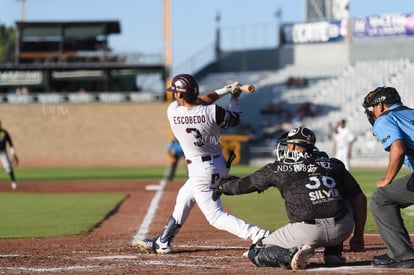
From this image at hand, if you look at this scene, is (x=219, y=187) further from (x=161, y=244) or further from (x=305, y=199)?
(x=161, y=244)

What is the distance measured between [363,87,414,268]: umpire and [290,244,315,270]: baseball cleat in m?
0.74

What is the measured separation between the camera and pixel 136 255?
979cm

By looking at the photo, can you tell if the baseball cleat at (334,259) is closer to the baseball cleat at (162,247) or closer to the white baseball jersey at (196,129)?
the white baseball jersey at (196,129)

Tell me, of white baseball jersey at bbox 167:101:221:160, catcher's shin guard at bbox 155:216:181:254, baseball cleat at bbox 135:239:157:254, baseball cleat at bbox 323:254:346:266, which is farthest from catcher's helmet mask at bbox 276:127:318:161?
baseball cleat at bbox 135:239:157:254

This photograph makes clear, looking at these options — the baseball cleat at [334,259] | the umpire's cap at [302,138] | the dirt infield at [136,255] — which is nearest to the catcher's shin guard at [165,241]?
the dirt infield at [136,255]

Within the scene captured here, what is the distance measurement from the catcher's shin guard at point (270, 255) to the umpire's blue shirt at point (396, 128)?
1.33 meters

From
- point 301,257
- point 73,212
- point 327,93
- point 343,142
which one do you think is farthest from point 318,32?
point 301,257

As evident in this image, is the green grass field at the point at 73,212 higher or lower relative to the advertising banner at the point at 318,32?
lower

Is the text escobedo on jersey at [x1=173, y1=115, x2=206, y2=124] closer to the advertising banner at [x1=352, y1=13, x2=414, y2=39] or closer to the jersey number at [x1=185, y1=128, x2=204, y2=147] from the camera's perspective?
the jersey number at [x1=185, y1=128, x2=204, y2=147]

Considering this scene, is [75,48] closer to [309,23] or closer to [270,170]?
[309,23]

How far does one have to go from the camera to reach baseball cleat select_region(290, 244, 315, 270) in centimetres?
802

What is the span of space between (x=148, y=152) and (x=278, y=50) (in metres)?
14.1

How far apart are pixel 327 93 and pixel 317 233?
44.3 meters

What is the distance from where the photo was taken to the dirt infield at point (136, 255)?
8336 millimetres
